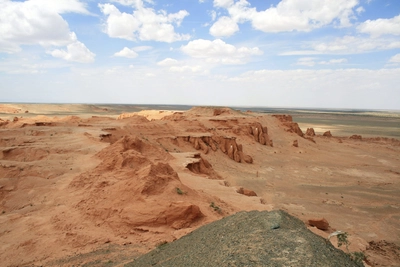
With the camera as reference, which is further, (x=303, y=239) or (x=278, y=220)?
(x=278, y=220)

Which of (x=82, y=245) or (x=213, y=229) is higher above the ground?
(x=213, y=229)

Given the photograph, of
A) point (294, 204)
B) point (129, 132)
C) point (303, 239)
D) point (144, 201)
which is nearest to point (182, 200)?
point (144, 201)

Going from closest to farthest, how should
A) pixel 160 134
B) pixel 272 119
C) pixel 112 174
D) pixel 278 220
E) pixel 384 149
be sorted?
pixel 278 220 → pixel 112 174 → pixel 160 134 → pixel 384 149 → pixel 272 119

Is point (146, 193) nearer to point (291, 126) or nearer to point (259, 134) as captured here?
point (259, 134)

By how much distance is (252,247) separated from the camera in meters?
4.32

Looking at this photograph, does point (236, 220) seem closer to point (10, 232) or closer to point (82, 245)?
point (82, 245)

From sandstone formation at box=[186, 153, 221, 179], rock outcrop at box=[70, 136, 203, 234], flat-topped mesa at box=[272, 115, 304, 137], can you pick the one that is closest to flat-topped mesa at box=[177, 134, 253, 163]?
sandstone formation at box=[186, 153, 221, 179]

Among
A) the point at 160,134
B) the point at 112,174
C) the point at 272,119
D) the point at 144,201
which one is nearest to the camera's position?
the point at 144,201

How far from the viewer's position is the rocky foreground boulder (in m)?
3.98

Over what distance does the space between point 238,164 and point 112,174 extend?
13.9 meters

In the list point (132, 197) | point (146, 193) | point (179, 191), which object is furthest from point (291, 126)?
point (132, 197)

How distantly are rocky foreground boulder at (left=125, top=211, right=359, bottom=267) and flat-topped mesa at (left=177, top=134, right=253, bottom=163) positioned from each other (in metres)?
17.2

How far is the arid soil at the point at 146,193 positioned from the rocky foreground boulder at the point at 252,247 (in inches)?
65.7

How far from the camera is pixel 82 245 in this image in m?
7.24
